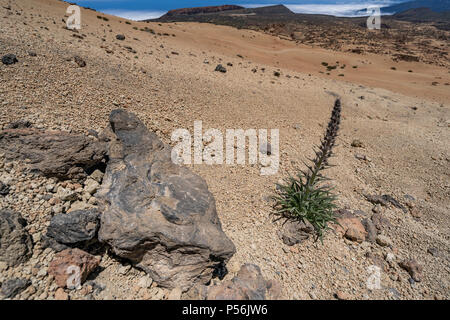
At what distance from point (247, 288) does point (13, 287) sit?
242 cm

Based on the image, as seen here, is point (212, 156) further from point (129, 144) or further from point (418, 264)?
point (418, 264)

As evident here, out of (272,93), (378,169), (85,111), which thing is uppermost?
(272,93)

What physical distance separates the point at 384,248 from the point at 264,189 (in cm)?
226

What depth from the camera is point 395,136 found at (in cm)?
778

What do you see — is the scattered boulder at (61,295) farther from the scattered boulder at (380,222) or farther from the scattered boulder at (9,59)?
the scattered boulder at (380,222)

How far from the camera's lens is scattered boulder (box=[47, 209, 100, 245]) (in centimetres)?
267

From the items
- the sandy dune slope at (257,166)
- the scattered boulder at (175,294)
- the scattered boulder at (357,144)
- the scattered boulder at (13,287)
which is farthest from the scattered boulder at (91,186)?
the scattered boulder at (357,144)

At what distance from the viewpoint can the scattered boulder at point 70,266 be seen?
2.46 m

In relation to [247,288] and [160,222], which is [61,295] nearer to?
[160,222]

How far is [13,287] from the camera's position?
2.23 metres

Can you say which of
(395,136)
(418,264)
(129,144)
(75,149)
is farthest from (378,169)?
(75,149)

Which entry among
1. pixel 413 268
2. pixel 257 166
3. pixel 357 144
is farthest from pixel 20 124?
pixel 357 144

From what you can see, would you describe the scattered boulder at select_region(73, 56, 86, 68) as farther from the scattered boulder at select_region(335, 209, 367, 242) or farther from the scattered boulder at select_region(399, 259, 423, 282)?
the scattered boulder at select_region(399, 259, 423, 282)

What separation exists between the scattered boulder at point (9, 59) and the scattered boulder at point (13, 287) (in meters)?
4.38
